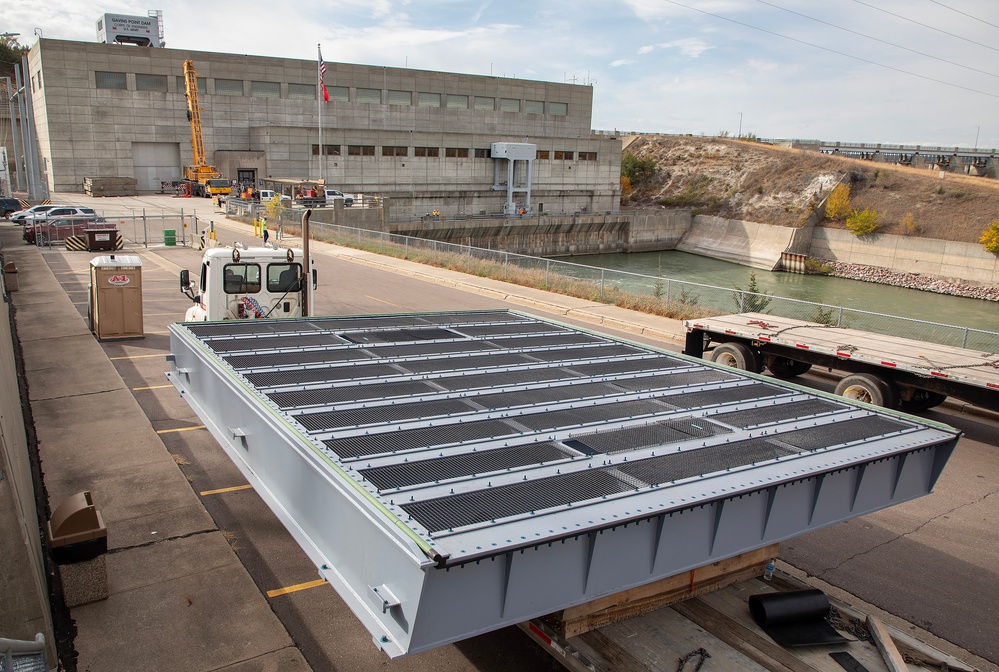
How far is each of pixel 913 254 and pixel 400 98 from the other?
57086 mm

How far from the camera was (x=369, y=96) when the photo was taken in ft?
273

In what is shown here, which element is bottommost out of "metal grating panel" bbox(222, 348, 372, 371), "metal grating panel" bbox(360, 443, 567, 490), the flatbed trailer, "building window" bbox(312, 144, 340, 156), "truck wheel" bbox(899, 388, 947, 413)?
"truck wheel" bbox(899, 388, 947, 413)

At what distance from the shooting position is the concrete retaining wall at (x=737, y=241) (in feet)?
259

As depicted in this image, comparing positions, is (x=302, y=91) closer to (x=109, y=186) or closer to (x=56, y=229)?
(x=109, y=186)

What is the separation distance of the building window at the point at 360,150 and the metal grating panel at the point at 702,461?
7168 centimetres

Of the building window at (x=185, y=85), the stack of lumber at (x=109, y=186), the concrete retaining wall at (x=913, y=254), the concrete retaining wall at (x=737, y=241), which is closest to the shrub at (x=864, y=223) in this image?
the concrete retaining wall at (x=913, y=254)

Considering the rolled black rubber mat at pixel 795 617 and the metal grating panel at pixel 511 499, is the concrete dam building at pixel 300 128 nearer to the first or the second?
the metal grating panel at pixel 511 499

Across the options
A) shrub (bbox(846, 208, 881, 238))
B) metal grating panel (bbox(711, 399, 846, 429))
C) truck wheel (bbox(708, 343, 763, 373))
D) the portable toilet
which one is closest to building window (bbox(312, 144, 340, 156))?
shrub (bbox(846, 208, 881, 238))

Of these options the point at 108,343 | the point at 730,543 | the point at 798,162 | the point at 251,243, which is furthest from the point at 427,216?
the point at 730,543

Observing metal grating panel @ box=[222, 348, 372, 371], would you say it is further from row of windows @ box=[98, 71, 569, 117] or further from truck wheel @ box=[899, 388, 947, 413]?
row of windows @ box=[98, 71, 569, 117]

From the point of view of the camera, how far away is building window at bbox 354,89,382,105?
270 feet

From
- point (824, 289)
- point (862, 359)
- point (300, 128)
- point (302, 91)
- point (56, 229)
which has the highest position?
point (302, 91)

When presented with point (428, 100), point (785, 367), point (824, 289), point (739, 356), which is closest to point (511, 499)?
point (739, 356)

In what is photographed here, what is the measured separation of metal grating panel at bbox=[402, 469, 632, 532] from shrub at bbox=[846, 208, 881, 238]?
79465mm
